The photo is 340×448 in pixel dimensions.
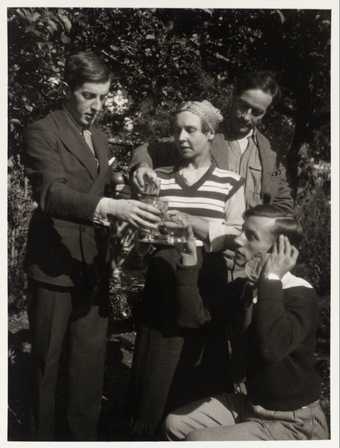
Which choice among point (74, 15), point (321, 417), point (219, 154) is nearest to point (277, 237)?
point (219, 154)

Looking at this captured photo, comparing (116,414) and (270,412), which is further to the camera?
(116,414)

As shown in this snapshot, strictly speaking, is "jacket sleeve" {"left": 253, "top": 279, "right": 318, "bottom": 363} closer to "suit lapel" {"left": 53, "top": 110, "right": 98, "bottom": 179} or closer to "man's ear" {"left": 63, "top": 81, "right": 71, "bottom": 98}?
"suit lapel" {"left": 53, "top": 110, "right": 98, "bottom": 179}

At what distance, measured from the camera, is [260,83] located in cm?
175

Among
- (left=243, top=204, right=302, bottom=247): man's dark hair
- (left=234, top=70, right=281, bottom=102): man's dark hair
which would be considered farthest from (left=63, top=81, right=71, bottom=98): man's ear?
(left=243, top=204, right=302, bottom=247): man's dark hair

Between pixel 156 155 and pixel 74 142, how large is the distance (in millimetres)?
270

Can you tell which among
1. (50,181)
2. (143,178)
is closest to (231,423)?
(143,178)

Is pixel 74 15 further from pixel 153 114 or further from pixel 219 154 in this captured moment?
pixel 219 154

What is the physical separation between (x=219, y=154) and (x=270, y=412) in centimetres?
82

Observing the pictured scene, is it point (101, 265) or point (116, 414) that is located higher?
point (101, 265)

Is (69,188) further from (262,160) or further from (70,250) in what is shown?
(262,160)

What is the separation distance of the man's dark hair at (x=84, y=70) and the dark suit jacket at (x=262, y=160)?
0.87 feet

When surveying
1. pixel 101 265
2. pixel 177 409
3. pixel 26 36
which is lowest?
pixel 177 409

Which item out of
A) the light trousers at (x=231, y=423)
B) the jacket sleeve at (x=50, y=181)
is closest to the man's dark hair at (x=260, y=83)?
the jacket sleeve at (x=50, y=181)

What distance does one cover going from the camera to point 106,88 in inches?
65.9
